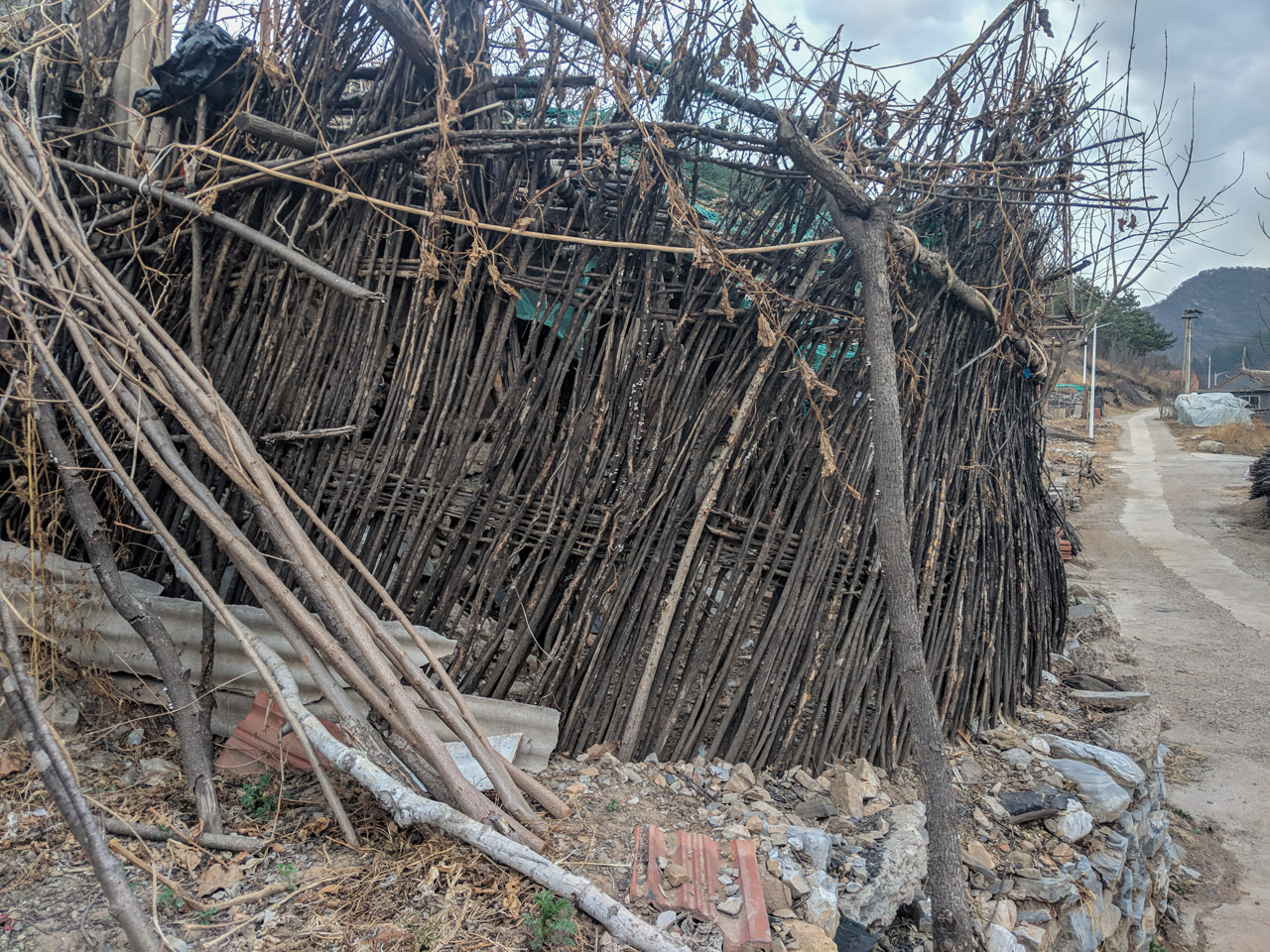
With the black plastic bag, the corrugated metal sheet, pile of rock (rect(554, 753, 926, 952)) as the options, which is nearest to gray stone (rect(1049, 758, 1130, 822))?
pile of rock (rect(554, 753, 926, 952))

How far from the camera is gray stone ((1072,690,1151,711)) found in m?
5.18

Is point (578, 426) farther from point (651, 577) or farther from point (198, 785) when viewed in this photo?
point (198, 785)

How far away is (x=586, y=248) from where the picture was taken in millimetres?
3207

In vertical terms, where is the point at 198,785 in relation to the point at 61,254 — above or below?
below

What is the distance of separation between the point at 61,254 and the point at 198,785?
221cm

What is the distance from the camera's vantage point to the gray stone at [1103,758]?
160 inches

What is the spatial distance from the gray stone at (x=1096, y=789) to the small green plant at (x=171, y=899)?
156 inches

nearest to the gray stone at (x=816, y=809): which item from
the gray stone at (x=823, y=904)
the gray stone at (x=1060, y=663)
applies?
the gray stone at (x=823, y=904)

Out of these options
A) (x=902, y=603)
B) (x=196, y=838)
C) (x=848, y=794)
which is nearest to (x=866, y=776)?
(x=848, y=794)

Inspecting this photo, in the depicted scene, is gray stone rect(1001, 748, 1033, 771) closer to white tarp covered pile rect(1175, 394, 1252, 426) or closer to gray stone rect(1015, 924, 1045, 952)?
gray stone rect(1015, 924, 1045, 952)

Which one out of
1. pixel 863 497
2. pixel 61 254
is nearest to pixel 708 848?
pixel 863 497

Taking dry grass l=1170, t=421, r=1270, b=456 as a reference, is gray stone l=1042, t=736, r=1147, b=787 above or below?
below

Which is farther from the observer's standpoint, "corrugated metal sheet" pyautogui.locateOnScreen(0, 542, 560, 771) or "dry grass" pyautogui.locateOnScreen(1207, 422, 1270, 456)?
"dry grass" pyautogui.locateOnScreen(1207, 422, 1270, 456)

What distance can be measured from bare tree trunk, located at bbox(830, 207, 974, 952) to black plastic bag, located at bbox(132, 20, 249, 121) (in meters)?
2.99
